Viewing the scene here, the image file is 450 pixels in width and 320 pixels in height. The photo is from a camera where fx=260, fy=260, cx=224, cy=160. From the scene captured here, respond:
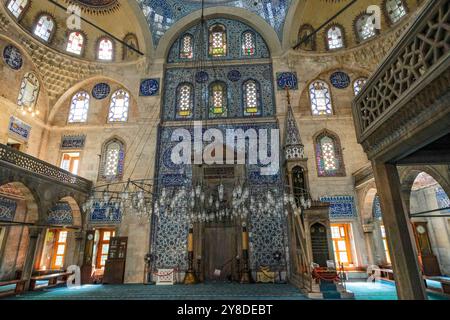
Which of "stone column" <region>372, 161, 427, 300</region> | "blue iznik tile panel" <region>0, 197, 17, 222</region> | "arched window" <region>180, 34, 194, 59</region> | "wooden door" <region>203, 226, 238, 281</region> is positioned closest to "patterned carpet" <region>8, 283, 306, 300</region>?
"wooden door" <region>203, 226, 238, 281</region>

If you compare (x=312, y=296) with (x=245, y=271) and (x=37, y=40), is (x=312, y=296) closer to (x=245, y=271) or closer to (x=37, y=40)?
(x=245, y=271)

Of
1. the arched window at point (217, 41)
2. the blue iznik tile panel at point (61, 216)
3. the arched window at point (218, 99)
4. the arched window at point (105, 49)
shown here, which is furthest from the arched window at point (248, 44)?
the blue iznik tile panel at point (61, 216)

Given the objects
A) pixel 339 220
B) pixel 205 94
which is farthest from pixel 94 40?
pixel 339 220

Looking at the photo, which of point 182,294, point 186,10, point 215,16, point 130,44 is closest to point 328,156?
point 182,294

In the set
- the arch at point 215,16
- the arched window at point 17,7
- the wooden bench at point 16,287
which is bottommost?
the wooden bench at point 16,287

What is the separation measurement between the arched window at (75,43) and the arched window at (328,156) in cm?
1079

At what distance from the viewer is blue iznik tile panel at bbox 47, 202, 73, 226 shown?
33.1 ft

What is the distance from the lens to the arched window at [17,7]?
907cm

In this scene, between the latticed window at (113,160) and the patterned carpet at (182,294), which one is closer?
the patterned carpet at (182,294)

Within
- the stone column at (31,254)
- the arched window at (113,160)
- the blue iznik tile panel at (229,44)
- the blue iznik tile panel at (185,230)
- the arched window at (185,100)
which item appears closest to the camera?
the stone column at (31,254)

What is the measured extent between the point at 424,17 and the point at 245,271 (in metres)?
8.07

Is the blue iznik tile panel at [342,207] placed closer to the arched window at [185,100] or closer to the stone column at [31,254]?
the arched window at [185,100]

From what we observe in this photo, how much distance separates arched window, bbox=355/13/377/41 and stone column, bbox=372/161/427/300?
999 cm

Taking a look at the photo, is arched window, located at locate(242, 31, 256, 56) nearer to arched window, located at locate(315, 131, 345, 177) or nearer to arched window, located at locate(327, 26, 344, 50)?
arched window, located at locate(327, 26, 344, 50)
